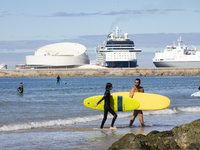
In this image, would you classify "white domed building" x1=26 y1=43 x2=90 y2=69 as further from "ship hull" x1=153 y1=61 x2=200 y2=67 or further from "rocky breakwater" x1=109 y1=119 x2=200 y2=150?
"rocky breakwater" x1=109 y1=119 x2=200 y2=150

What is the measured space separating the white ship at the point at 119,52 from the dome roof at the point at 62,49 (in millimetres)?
7259

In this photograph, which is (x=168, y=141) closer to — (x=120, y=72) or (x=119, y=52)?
(x=120, y=72)

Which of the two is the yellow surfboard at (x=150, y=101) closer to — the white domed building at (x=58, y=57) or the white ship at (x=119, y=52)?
the white domed building at (x=58, y=57)

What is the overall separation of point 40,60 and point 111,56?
816 inches

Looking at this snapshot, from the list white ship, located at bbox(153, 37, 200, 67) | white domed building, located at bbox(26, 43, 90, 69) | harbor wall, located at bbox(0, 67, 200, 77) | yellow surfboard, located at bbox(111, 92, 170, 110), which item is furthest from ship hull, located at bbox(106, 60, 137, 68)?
yellow surfboard, located at bbox(111, 92, 170, 110)

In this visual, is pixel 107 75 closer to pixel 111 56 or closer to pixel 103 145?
pixel 111 56

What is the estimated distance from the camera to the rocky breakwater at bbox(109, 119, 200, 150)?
555cm

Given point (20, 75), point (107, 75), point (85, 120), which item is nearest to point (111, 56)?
point (107, 75)

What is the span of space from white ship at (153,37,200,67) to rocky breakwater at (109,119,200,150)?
82.2m

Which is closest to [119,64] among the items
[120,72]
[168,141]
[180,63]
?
[180,63]

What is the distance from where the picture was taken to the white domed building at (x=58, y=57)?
94.2 metres

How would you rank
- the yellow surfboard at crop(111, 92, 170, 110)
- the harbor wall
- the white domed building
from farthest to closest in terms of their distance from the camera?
the white domed building, the harbor wall, the yellow surfboard at crop(111, 92, 170, 110)

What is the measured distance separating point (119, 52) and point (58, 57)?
718 inches

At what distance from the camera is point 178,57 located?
8600 centimetres
